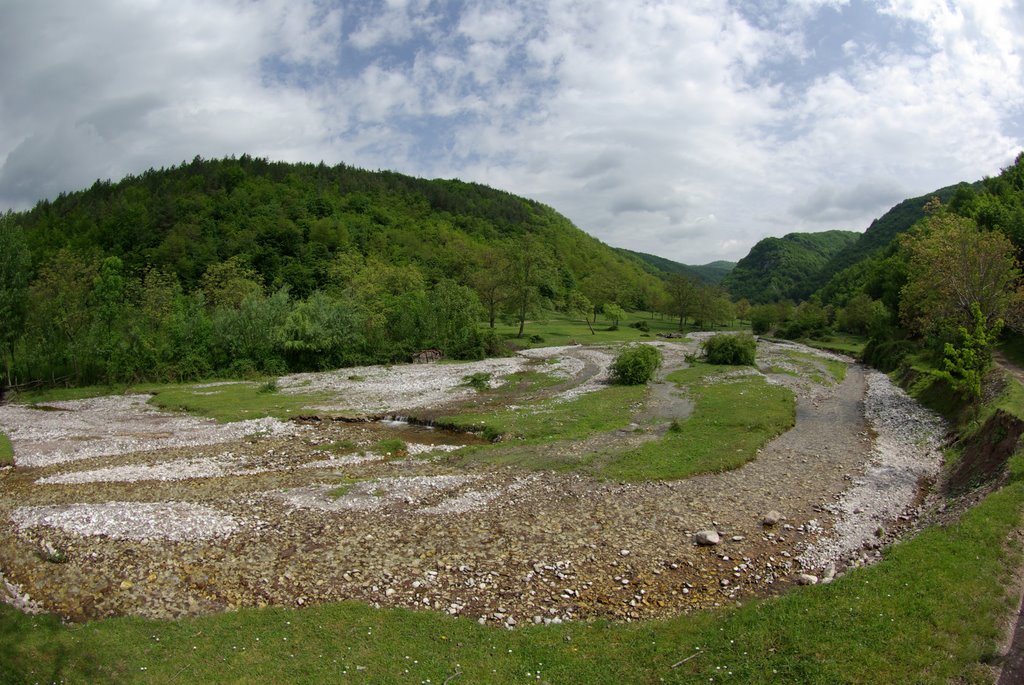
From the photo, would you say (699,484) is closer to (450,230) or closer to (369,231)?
(369,231)

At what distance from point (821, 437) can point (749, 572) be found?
20396 mm

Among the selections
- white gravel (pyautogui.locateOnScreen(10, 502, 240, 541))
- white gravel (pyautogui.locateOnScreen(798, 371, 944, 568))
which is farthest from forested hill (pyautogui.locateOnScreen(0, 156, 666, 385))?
white gravel (pyautogui.locateOnScreen(798, 371, 944, 568))

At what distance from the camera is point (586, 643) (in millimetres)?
13398

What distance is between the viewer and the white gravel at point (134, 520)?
64.1 feet

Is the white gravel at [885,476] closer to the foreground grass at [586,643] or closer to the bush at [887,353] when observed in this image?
the foreground grass at [586,643]

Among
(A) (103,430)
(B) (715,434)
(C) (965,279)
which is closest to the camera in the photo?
(B) (715,434)

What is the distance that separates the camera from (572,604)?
50.5ft

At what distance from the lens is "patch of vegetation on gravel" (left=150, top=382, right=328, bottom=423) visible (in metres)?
41.2

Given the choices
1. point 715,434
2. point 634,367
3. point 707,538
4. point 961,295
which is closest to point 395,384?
point 634,367

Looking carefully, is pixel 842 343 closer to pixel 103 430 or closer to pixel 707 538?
pixel 707 538

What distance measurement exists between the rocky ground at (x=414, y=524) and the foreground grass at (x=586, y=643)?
1.12m

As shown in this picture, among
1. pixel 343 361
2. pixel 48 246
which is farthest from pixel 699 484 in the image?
pixel 48 246

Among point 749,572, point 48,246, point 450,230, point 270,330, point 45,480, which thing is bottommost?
point 749,572

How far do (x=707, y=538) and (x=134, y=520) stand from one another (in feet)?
66.7
